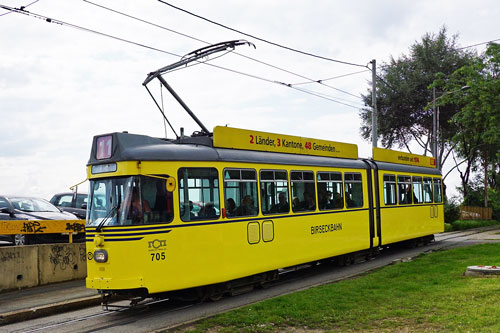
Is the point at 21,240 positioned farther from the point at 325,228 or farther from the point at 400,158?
the point at 400,158

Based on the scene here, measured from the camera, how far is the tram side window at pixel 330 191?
1373cm

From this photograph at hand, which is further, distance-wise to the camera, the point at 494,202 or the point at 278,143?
the point at 494,202

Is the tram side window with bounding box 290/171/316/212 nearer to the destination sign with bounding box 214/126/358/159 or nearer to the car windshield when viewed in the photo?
the destination sign with bounding box 214/126/358/159

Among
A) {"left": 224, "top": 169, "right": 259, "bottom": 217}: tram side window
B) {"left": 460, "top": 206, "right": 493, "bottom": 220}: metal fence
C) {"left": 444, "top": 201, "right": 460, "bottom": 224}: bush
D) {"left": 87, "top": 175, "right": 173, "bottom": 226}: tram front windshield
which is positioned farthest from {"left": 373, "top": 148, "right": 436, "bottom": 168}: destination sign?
{"left": 460, "top": 206, "right": 493, "bottom": 220}: metal fence

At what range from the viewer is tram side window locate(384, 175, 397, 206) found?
17156 millimetres

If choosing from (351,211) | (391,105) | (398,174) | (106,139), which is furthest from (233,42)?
(391,105)

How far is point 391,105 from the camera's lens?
3888 cm

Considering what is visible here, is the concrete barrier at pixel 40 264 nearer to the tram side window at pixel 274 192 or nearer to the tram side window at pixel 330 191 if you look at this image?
the tram side window at pixel 274 192

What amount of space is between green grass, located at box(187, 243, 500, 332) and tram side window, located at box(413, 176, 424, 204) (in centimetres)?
757

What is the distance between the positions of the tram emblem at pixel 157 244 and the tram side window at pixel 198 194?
1.84 feet

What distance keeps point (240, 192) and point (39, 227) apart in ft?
19.9

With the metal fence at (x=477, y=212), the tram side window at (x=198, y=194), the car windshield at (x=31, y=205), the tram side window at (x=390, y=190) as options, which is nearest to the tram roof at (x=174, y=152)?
the tram side window at (x=198, y=194)

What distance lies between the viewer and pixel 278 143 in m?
12.8

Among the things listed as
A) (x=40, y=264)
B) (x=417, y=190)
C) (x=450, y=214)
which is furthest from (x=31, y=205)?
(x=450, y=214)
